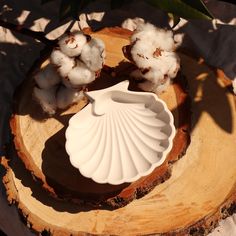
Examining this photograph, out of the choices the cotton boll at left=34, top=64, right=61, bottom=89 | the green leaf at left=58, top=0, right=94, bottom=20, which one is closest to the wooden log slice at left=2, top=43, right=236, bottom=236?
the cotton boll at left=34, top=64, right=61, bottom=89

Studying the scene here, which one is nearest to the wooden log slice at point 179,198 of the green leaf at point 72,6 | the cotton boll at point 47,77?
the cotton boll at point 47,77

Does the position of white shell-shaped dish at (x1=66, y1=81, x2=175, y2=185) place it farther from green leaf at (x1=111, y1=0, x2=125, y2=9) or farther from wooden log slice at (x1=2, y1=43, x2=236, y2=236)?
green leaf at (x1=111, y1=0, x2=125, y2=9)

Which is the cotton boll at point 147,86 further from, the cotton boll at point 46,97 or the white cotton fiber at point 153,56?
the cotton boll at point 46,97

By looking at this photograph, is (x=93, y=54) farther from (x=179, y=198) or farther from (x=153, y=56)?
(x=179, y=198)

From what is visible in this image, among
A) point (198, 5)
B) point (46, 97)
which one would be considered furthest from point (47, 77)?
point (198, 5)

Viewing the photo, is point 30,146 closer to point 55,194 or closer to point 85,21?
point 55,194

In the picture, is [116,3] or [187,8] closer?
[187,8]
